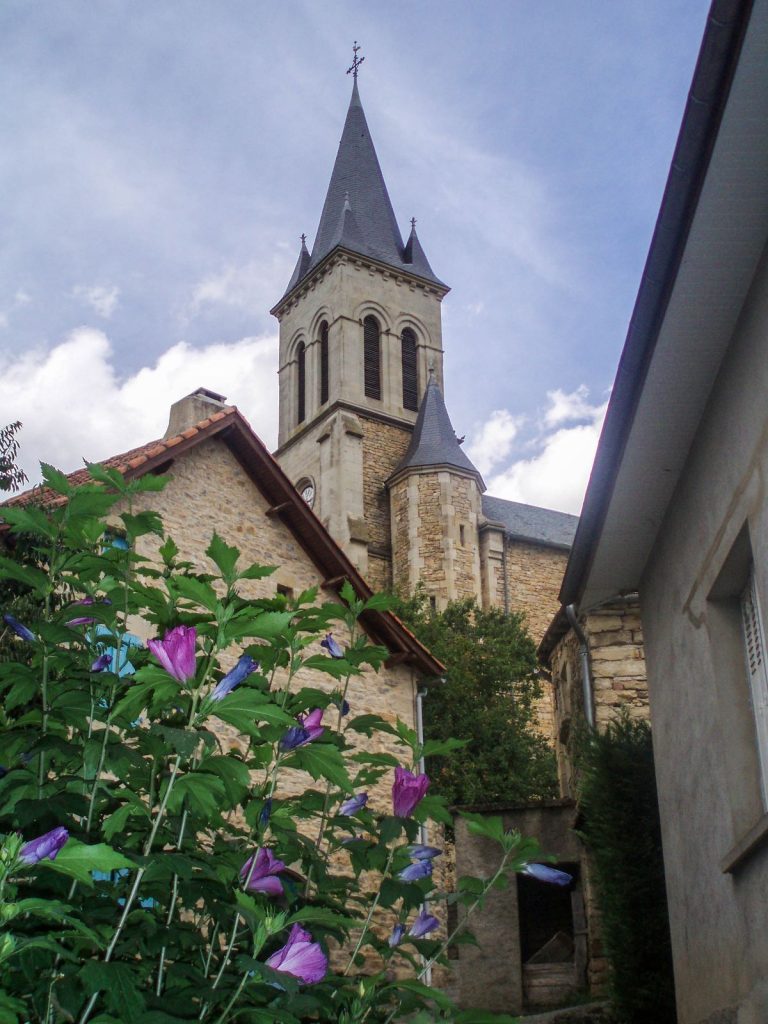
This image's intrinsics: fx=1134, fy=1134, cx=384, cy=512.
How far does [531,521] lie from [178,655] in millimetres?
38591

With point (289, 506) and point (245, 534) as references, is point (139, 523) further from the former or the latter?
point (289, 506)

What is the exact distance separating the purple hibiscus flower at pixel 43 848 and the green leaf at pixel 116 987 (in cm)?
27

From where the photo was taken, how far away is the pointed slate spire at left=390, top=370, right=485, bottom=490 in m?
37.7

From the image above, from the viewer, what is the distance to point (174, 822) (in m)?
3.05

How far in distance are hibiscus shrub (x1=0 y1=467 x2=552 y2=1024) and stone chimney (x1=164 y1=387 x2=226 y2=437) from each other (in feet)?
35.9

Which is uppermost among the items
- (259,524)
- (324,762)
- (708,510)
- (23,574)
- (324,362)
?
(324,362)

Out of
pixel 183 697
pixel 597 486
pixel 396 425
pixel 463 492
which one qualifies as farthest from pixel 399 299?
pixel 183 697

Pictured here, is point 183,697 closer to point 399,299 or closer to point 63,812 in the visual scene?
point 63,812

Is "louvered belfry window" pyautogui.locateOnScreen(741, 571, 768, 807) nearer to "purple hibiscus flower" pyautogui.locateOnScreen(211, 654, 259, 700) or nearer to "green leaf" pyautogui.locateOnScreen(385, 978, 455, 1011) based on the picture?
"green leaf" pyautogui.locateOnScreen(385, 978, 455, 1011)

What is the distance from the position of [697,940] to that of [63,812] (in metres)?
3.84

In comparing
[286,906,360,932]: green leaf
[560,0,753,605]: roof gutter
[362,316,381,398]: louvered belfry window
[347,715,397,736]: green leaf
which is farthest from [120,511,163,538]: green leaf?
[362,316,381,398]: louvered belfry window

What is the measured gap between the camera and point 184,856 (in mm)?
2670

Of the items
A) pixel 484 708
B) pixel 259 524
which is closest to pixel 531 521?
pixel 484 708

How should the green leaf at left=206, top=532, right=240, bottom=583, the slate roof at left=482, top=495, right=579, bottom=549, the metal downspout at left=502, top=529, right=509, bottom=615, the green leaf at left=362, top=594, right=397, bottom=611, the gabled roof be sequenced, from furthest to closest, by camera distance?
the slate roof at left=482, top=495, right=579, bottom=549 < the metal downspout at left=502, top=529, right=509, bottom=615 < the gabled roof < the green leaf at left=362, top=594, right=397, bottom=611 < the green leaf at left=206, top=532, right=240, bottom=583
